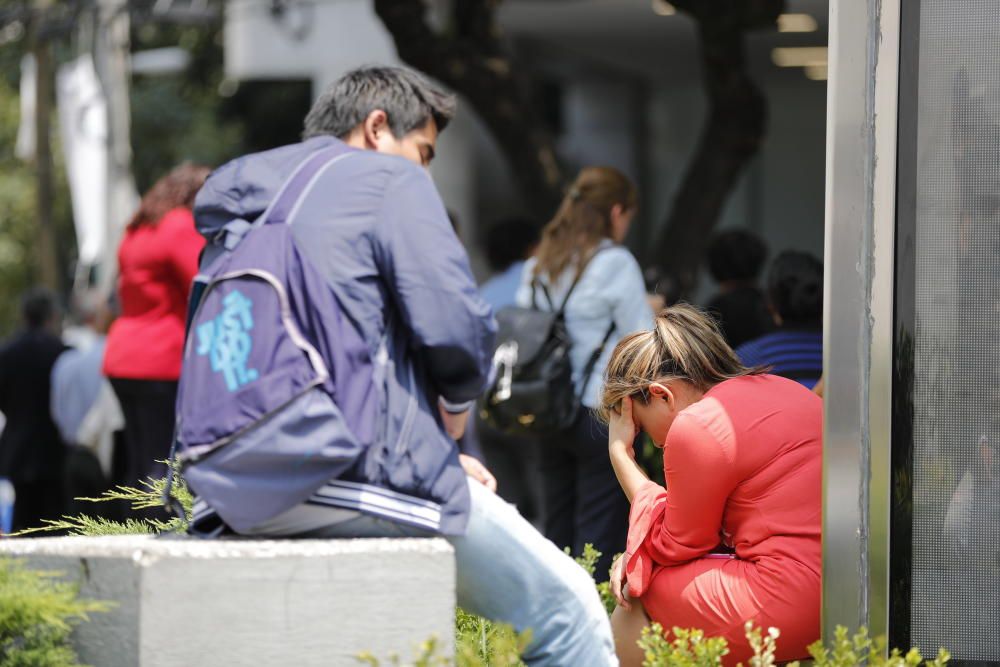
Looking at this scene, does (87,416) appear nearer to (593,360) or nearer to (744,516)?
(593,360)

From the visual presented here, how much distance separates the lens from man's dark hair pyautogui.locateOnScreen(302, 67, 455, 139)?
324 cm

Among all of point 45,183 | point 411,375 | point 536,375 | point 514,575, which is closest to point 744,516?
point 514,575

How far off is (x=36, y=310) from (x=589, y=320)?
160 inches

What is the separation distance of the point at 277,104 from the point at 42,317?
606 inches

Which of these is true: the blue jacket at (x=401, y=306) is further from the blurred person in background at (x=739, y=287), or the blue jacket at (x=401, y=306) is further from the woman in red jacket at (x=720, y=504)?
the blurred person in background at (x=739, y=287)

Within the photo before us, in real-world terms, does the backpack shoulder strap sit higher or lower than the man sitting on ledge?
higher

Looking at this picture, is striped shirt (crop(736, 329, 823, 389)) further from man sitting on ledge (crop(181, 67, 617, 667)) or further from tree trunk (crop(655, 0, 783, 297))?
tree trunk (crop(655, 0, 783, 297))

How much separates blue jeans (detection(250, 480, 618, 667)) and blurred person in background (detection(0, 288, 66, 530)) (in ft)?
18.6

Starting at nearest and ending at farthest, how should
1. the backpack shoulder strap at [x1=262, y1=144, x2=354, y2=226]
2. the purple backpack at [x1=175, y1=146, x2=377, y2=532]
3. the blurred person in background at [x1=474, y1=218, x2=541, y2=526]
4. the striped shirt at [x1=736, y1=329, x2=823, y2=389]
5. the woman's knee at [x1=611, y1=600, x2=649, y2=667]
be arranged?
the purple backpack at [x1=175, y1=146, x2=377, y2=532] < the backpack shoulder strap at [x1=262, y1=144, x2=354, y2=226] < the woman's knee at [x1=611, y1=600, x2=649, y2=667] < the striped shirt at [x1=736, y1=329, x2=823, y2=389] < the blurred person in background at [x1=474, y1=218, x2=541, y2=526]

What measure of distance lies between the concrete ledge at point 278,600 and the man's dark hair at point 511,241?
4.61m

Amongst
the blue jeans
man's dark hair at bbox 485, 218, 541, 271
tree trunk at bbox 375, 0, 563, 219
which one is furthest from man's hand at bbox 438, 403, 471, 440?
tree trunk at bbox 375, 0, 563, 219

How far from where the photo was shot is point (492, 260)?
7535 millimetres

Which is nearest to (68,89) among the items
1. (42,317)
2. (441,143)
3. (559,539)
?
(441,143)

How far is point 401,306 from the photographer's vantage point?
2928mm
